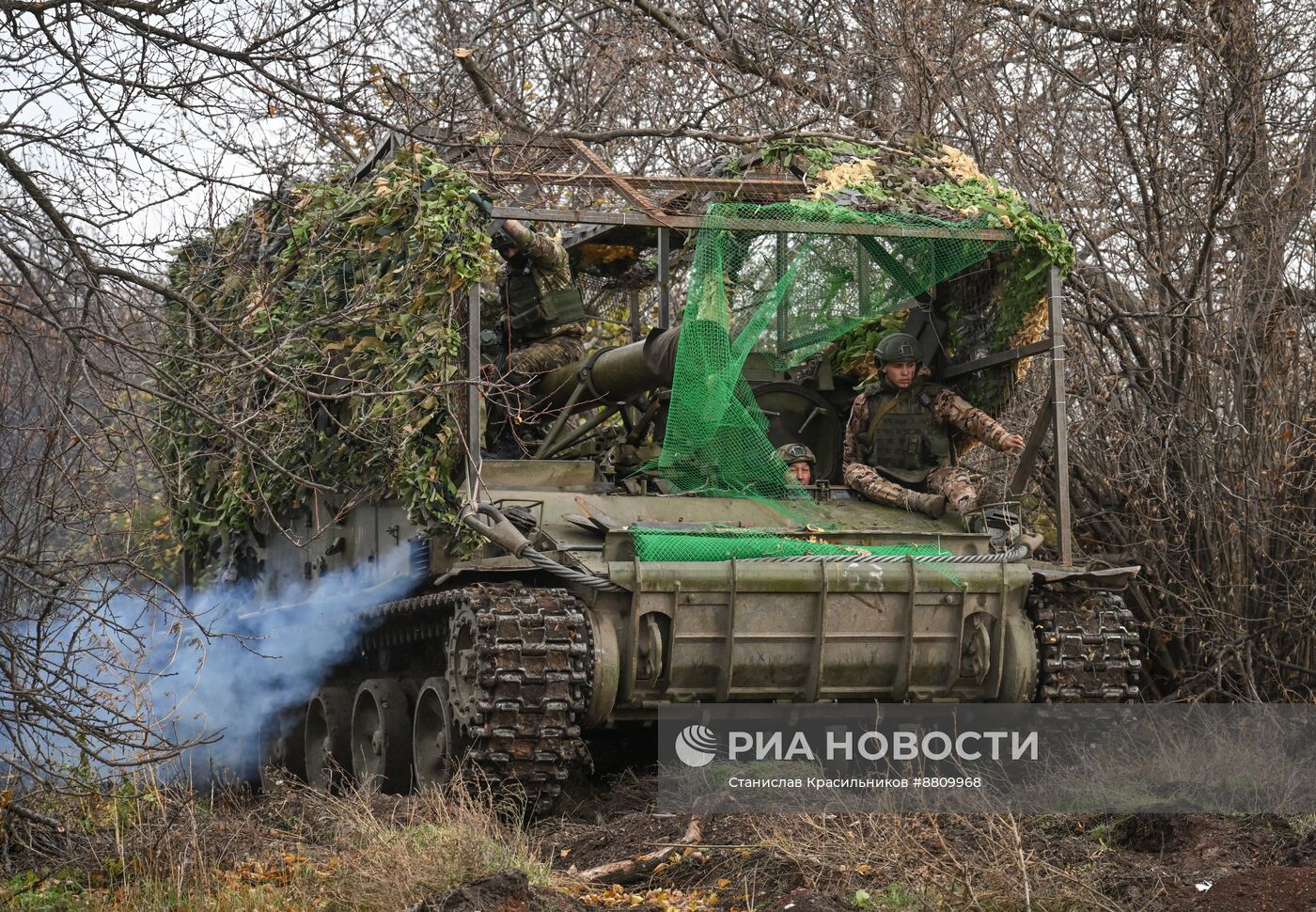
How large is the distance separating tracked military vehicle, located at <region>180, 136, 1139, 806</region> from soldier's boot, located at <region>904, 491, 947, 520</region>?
0.25 ft

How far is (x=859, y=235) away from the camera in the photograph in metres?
10.3

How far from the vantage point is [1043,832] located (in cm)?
796

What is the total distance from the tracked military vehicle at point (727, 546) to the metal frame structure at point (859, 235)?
0.02 m

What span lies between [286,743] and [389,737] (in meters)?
2.85

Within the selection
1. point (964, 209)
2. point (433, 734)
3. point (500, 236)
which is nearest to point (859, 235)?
point (964, 209)

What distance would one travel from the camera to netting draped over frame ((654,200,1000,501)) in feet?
32.4

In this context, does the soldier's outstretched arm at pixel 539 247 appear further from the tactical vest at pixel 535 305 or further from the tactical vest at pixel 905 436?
the tactical vest at pixel 905 436

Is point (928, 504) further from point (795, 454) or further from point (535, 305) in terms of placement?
point (535, 305)

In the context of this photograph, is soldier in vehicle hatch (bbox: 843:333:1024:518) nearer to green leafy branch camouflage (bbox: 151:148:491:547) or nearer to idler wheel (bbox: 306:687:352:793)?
green leafy branch camouflage (bbox: 151:148:491:547)

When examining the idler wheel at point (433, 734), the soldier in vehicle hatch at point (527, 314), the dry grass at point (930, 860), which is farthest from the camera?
the soldier in vehicle hatch at point (527, 314)

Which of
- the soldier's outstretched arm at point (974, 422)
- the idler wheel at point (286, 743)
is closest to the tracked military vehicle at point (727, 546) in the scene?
the soldier's outstretched arm at point (974, 422)

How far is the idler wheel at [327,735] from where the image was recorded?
11.6 meters

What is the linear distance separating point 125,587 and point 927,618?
4298 mm

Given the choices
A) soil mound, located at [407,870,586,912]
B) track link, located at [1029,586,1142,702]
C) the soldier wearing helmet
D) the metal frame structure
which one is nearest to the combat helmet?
the metal frame structure
